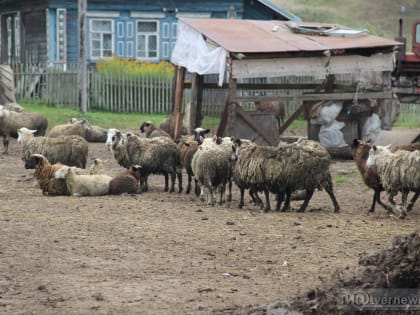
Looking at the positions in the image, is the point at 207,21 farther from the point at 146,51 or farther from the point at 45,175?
the point at 146,51

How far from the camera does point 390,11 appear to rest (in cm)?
6362

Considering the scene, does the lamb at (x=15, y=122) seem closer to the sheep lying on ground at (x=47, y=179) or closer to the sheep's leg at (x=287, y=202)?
the sheep lying on ground at (x=47, y=179)

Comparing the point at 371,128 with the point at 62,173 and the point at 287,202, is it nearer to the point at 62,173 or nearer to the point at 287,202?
the point at 287,202

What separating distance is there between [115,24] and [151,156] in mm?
20512

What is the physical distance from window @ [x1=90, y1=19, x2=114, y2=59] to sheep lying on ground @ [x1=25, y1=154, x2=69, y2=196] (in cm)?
2089

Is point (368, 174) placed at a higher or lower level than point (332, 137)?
higher

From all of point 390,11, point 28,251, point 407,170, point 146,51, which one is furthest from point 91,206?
point 390,11

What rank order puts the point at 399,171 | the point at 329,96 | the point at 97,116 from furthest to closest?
the point at 97,116
the point at 329,96
the point at 399,171

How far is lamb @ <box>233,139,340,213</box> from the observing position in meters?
13.7

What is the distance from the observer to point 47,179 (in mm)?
15258

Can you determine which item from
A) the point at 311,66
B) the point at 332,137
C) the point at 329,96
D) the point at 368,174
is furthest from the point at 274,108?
the point at 368,174

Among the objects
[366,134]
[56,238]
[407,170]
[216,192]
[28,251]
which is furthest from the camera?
[366,134]

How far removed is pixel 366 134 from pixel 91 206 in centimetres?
968

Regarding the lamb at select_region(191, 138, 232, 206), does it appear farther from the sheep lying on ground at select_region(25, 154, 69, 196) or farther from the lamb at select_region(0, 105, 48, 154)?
the lamb at select_region(0, 105, 48, 154)
